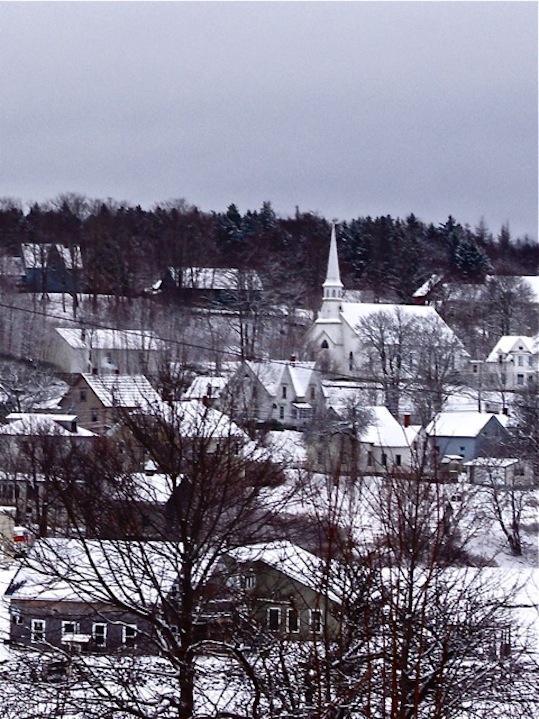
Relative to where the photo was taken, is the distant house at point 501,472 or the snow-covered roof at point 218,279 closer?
the distant house at point 501,472

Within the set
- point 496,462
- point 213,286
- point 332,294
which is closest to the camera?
point 496,462

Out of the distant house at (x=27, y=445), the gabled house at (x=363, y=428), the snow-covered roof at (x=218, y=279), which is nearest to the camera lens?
the distant house at (x=27, y=445)

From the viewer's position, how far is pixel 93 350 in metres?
45.3

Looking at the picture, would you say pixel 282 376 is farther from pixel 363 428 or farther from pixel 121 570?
pixel 121 570

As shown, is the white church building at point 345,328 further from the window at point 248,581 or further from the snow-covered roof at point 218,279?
the window at point 248,581

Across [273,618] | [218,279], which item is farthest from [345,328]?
[273,618]

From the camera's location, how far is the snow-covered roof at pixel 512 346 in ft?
155

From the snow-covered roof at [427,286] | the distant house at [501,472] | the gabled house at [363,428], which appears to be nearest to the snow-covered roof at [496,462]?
the distant house at [501,472]

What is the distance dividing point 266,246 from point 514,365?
25.0 metres

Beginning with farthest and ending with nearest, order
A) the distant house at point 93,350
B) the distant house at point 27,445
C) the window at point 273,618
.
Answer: the distant house at point 93,350 → the distant house at point 27,445 → the window at point 273,618

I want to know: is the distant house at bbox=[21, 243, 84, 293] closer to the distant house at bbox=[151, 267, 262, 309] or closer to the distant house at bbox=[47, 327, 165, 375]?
the distant house at bbox=[151, 267, 262, 309]

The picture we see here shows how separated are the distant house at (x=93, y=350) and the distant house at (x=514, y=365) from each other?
12.4 metres

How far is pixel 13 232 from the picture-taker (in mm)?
62594

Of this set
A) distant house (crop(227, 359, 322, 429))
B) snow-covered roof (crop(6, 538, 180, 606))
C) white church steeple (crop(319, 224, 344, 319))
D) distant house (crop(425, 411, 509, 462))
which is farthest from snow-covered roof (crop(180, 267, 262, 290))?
snow-covered roof (crop(6, 538, 180, 606))
